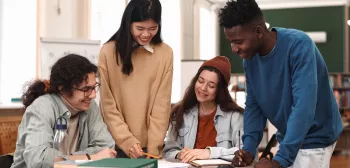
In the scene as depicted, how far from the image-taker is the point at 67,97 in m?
2.13

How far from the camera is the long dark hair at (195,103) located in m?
2.72

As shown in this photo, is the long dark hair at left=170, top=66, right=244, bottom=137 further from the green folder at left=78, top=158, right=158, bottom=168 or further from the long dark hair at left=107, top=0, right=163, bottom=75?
the green folder at left=78, top=158, right=158, bottom=168

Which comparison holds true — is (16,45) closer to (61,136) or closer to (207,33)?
(61,136)

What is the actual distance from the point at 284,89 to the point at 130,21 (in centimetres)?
96

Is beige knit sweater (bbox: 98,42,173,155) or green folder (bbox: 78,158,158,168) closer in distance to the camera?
green folder (bbox: 78,158,158,168)

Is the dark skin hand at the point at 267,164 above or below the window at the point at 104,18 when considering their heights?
below

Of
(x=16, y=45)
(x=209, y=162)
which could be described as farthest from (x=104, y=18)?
(x=209, y=162)

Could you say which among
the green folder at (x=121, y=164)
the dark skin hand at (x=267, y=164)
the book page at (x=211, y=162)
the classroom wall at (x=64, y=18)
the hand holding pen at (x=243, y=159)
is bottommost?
the book page at (x=211, y=162)

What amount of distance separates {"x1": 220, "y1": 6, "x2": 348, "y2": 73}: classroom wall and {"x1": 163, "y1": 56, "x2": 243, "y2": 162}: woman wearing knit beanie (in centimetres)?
872

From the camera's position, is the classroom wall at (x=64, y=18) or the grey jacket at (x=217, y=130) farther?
the classroom wall at (x=64, y=18)

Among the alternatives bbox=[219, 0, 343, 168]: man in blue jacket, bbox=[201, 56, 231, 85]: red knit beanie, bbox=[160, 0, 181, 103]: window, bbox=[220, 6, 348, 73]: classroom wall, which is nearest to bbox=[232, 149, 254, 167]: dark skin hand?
bbox=[219, 0, 343, 168]: man in blue jacket

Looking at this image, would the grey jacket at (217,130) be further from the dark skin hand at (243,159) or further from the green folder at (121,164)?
the green folder at (121,164)

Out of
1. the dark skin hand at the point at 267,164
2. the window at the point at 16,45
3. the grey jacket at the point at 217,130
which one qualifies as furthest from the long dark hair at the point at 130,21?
the window at the point at 16,45

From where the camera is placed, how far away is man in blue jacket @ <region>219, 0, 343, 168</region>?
1.64m
